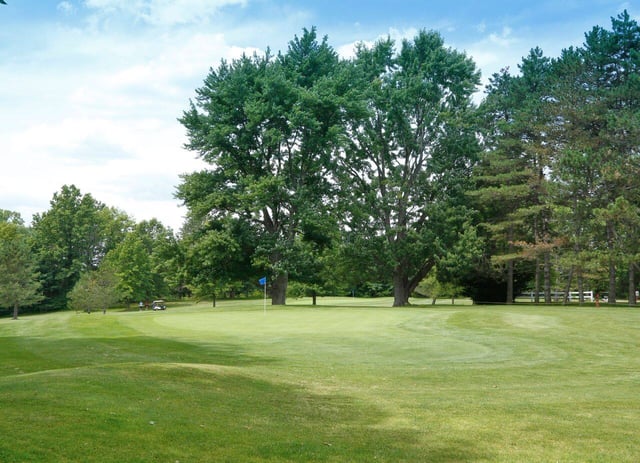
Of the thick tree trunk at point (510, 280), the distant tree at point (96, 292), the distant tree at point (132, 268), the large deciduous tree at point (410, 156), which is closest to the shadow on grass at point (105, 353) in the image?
the large deciduous tree at point (410, 156)

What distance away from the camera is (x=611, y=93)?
4166 centimetres

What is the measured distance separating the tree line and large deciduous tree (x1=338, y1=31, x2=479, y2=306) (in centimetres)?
13

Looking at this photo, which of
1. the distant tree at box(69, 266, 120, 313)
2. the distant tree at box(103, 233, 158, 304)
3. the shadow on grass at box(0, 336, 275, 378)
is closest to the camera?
the shadow on grass at box(0, 336, 275, 378)

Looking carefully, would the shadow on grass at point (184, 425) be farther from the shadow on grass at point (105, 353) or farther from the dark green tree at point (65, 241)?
the dark green tree at point (65, 241)

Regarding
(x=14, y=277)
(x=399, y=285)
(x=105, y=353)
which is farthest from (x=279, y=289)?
(x=105, y=353)

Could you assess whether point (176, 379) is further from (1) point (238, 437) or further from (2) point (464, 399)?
(2) point (464, 399)

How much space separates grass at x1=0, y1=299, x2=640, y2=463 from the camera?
672 centimetres

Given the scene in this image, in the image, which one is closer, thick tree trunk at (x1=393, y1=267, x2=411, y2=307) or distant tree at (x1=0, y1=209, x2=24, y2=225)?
thick tree trunk at (x1=393, y1=267, x2=411, y2=307)

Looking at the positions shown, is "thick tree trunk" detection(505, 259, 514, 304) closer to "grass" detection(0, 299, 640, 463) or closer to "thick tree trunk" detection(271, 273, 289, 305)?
"thick tree trunk" detection(271, 273, 289, 305)

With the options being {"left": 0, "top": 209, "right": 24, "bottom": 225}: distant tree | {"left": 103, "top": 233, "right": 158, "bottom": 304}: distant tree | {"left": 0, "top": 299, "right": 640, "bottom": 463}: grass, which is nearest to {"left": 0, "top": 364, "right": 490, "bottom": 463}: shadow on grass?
{"left": 0, "top": 299, "right": 640, "bottom": 463}: grass

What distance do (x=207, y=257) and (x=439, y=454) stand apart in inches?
1518

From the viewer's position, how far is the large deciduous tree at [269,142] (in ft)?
141

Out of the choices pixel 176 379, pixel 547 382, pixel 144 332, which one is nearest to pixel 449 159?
pixel 144 332

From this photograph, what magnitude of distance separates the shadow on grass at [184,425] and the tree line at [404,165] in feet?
108
